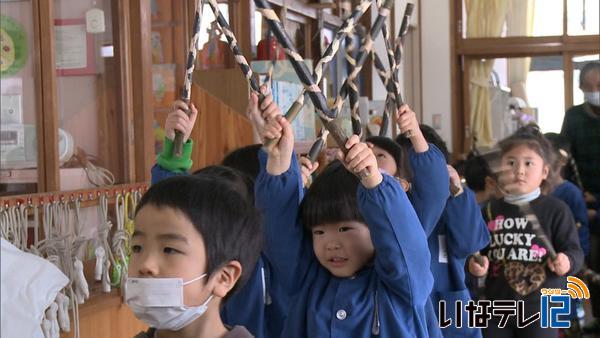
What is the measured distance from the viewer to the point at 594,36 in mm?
6629

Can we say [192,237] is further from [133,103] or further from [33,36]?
[133,103]

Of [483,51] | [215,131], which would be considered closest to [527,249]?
[215,131]

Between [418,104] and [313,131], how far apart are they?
3.45 m

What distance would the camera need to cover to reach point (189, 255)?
128 centimetres

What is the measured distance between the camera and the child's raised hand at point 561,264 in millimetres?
2857

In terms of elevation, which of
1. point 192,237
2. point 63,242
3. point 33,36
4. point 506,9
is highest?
point 506,9

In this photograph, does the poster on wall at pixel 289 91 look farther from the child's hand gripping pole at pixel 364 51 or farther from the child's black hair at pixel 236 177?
the child's black hair at pixel 236 177

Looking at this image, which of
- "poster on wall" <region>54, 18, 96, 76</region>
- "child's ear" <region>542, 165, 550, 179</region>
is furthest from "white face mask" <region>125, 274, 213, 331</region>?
Result: "child's ear" <region>542, 165, 550, 179</region>

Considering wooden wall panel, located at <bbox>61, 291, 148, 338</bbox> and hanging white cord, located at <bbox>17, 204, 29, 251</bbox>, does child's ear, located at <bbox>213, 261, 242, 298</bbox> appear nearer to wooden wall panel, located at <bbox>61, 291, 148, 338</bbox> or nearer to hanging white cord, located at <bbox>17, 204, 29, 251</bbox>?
hanging white cord, located at <bbox>17, 204, 29, 251</bbox>

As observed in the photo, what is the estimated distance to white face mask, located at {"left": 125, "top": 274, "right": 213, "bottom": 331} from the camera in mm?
1245

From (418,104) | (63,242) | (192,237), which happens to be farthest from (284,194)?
(418,104)

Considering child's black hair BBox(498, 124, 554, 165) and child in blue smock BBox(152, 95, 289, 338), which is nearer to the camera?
child in blue smock BBox(152, 95, 289, 338)

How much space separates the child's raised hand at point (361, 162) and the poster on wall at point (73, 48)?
123 cm

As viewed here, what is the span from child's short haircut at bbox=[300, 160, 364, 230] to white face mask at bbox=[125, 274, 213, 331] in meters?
0.40
